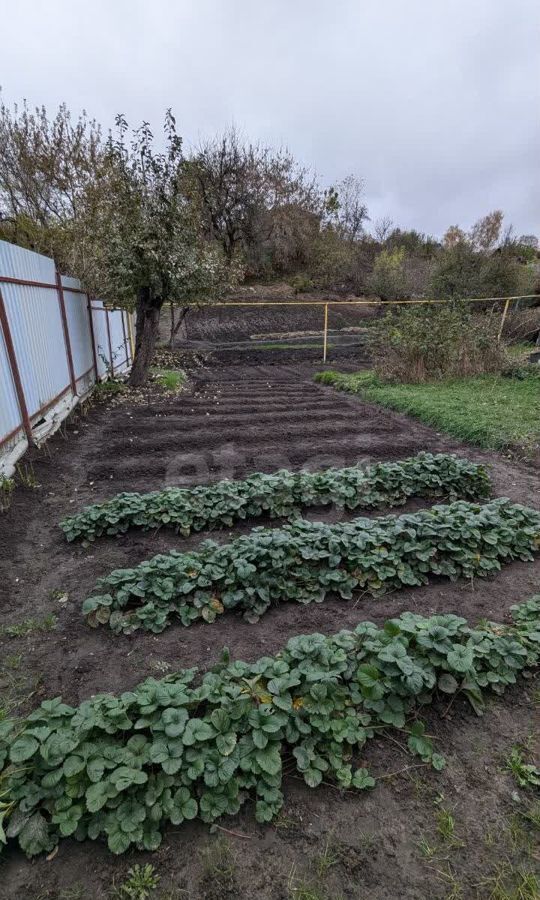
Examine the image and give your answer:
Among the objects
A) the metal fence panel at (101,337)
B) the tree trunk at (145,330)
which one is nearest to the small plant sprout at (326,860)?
the tree trunk at (145,330)

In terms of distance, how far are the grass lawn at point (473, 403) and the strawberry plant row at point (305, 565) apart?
9.34 feet

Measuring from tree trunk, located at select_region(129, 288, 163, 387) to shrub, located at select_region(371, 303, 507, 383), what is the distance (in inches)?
187

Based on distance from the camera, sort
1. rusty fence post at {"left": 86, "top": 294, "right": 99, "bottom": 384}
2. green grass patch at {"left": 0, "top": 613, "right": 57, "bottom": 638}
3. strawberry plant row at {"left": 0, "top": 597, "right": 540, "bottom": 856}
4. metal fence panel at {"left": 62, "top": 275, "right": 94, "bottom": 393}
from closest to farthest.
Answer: strawberry plant row at {"left": 0, "top": 597, "right": 540, "bottom": 856}
green grass patch at {"left": 0, "top": 613, "right": 57, "bottom": 638}
metal fence panel at {"left": 62, "top": 275, "right": 94, "bottom": 393}
rusty fence post at {"left": 86, "top": 294, "right": 99, "bottom": 384}

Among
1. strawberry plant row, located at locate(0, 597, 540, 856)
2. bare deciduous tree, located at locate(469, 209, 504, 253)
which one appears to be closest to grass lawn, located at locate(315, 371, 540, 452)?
strawberry plant row, located at locate(0, 597, 540, 856)

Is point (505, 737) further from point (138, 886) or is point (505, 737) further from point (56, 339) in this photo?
point (56, 339)

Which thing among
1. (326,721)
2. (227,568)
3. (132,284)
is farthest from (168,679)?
(132,284)

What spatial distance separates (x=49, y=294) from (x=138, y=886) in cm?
667

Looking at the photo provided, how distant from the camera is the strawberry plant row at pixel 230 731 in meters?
1.46

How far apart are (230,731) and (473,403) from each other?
7.14 metres

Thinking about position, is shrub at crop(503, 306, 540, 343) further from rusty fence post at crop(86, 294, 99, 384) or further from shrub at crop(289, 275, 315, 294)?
shrub at crop(289, 275, 315, 294)

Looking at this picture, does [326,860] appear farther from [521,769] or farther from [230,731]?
[521,769]

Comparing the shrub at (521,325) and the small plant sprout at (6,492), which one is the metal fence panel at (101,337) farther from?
the shrub at (521,325)

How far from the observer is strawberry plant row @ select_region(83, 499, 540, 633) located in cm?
259

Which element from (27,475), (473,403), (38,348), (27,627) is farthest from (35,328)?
(473,403)
